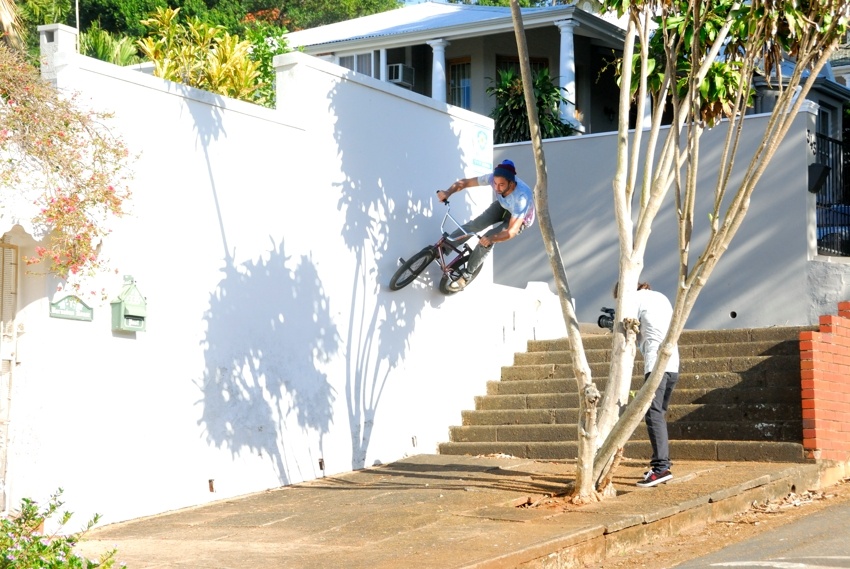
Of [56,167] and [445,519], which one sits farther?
[445,519]

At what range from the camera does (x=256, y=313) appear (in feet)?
35.4

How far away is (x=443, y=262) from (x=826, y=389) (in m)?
4.28

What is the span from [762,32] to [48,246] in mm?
5856

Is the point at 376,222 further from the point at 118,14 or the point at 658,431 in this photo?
the point at 118,14

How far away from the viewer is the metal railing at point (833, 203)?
54.7 feet

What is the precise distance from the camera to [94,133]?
29.5ft

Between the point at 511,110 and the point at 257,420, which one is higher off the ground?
the point at 511,110

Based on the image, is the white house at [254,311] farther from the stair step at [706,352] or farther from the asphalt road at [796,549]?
the asphalt road at [796,549]

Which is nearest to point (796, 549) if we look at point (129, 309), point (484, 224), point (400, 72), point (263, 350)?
point (263, 350)

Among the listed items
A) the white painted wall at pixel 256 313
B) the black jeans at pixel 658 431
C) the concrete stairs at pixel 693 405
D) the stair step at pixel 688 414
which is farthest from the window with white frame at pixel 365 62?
the black jeans at pixel 658 431

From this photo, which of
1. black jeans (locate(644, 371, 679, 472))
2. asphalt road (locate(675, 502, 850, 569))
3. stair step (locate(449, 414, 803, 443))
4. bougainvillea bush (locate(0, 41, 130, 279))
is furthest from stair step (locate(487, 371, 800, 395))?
bougainvillea bush (locate(0, 41, 130, 279))

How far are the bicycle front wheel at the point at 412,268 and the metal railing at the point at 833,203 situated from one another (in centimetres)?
681

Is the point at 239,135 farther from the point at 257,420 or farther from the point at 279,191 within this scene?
the point at 257,420

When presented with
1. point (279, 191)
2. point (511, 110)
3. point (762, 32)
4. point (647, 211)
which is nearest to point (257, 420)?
point (279, 191)
